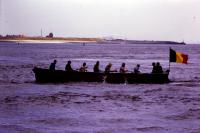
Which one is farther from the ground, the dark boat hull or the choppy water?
the dark boat hull

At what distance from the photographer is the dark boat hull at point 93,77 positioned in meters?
32.0

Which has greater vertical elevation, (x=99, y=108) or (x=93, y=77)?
(x=93, y=77)

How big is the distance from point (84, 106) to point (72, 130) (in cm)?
578

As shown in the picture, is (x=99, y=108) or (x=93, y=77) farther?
(x=93, y=77)

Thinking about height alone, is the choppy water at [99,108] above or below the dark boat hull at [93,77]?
below

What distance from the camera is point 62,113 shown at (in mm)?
19922

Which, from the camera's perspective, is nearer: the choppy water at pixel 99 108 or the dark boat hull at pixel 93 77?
the choppy water at pixel 99 108

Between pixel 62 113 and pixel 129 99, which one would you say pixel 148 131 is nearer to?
pixel 62 113

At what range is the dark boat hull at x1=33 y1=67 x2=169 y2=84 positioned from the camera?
3200cm

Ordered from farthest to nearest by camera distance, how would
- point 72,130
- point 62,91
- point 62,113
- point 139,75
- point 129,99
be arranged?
1. point 139,75
2. point 62,91
3. point 129,99
4. point 62,113
5. point 72,130

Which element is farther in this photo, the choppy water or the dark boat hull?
the dark boat hull

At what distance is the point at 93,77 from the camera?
3238 cm

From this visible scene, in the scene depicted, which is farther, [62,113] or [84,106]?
[84,106]

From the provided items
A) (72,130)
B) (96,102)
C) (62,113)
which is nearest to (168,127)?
(72,130)
